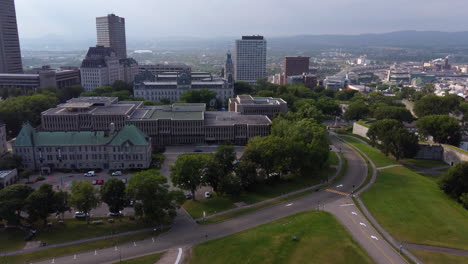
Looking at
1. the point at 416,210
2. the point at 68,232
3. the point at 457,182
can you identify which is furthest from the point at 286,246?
the point at 457,182

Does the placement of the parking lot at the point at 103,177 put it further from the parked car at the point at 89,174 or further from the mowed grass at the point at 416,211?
the mowed grass at the point at 416,211

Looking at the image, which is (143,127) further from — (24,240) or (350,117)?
(350,117)

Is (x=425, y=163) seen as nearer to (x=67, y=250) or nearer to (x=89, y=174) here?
(x=89, y=174)

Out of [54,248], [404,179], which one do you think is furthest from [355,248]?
[54,248]

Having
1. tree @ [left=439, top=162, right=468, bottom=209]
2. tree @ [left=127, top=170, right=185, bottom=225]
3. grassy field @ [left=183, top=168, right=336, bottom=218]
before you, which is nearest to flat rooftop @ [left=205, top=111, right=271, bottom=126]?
grassy field @ [left=183, top=168, right=336, bottom=218]

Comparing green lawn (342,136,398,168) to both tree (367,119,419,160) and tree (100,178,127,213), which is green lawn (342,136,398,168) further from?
tree (100,178,127,213)
